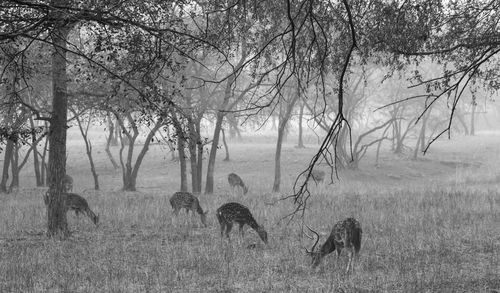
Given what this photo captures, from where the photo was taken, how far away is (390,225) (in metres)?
13.6

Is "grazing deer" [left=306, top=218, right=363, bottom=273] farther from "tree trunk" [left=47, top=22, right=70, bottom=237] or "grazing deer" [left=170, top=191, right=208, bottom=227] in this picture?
"grazing deer" [left=170, top=191, right=208, bottom=227]

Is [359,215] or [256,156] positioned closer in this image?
[359,215]

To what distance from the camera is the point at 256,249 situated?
1097 cm

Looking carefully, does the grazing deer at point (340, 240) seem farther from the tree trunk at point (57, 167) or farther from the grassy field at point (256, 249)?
the tree trunk at point (57, 167)

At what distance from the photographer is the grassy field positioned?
8211 mm

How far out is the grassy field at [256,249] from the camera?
26.9 feet

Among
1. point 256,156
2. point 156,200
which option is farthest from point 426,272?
point 256,156

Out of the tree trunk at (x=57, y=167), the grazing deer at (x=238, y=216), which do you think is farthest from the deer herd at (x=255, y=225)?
the tree trunk at (x=57, y=167)

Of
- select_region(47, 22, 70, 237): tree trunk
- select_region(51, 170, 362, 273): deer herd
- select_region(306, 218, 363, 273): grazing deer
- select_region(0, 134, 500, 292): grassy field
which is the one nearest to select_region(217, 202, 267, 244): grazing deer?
select_region(51, 170, 362, 273): deer herd

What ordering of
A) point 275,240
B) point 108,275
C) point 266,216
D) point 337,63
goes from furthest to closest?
1. point 266,216
2. point 275,240
3. point 337,63
4. point 108,275

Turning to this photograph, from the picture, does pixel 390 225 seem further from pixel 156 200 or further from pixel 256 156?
pixel 256 156

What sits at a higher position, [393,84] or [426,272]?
[393,84]

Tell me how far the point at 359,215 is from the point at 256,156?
25.8 metres

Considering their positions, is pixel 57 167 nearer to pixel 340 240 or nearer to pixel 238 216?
pixel 238 216
